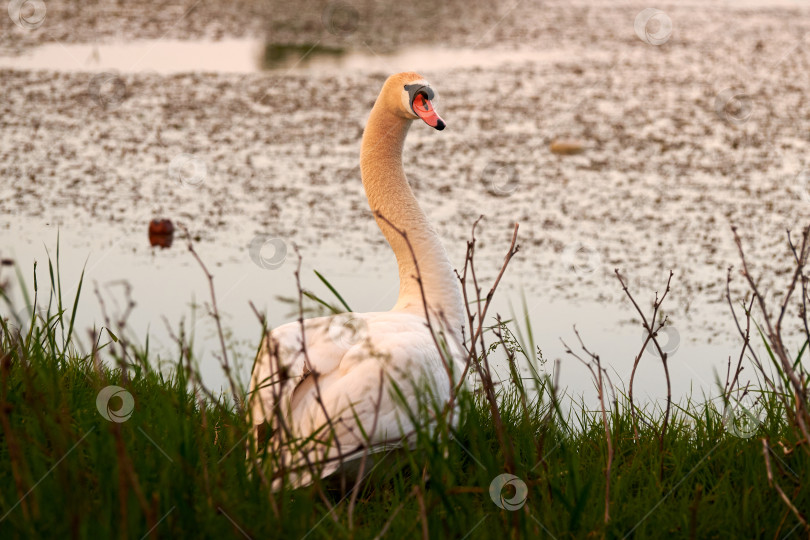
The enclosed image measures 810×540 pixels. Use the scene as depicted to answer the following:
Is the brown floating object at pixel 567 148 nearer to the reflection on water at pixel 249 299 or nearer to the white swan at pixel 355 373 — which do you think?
the reflection on water at pixel 249 299

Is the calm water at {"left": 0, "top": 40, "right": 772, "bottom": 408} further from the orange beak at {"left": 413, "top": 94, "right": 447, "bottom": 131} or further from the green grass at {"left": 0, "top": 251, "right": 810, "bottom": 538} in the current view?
the green grass at {"left": 0, "top": 251, "right": 810, "bottom": 538}

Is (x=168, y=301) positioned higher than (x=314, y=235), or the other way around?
(x=314, y=235)

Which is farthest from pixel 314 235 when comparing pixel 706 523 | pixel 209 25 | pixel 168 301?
pixel 209 25

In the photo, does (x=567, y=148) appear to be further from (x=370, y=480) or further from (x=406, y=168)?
(x=370, y=480)

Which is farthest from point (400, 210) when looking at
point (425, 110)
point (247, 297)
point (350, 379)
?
point (247, 297)

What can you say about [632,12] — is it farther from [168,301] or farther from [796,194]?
[168,301]

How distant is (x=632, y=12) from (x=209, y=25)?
25.1 ft

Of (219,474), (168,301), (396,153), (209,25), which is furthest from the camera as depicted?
(209,25)

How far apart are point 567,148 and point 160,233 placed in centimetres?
408

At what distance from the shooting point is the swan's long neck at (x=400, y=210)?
→ 3.72 m

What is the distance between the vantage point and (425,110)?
3852 millimetres

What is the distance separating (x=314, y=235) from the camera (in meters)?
6.81

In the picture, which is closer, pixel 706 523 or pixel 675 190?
pixel 706 523

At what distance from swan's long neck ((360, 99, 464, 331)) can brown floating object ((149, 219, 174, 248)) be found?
313 centimetres
